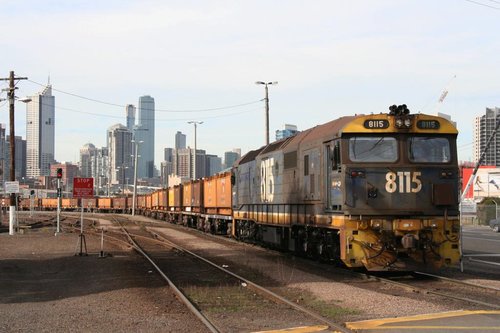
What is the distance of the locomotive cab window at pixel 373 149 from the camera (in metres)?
13.8

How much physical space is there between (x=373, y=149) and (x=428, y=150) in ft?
4.56

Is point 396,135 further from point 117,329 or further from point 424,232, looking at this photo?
point 117,329

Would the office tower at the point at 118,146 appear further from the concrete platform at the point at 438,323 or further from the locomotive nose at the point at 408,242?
the concrete platform at the point at 438,323

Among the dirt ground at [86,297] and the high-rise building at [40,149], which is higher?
the high-rise building at [40,149]

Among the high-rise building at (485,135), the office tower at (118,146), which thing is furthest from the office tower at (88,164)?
the high-rise building at (485,135)

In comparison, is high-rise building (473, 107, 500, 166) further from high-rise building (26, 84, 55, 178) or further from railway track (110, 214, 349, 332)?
high-rise building (26, 84, 55, 178)

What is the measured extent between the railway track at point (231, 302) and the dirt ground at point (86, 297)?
0.33 metres

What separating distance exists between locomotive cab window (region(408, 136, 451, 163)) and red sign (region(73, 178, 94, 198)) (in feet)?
45.5

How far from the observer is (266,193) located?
21625 mm

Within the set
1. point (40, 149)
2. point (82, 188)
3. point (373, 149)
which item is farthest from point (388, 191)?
point (40, 149)

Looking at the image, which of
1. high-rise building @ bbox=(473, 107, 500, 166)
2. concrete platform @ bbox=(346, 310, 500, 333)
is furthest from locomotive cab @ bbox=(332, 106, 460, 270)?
high-rise building @ bbox=(473, 107, 500, 166)

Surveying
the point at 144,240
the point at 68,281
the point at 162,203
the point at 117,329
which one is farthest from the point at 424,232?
the point at 162,203

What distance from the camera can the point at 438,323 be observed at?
8750mm

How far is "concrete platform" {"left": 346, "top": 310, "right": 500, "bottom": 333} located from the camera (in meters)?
8.30
